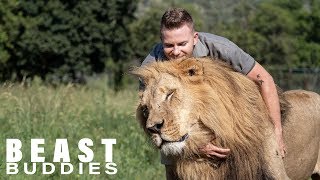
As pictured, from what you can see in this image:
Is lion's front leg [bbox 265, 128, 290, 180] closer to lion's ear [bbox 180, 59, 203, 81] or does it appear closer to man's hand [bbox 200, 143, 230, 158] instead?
man's hand [bbox 200, 143, 230, 158]

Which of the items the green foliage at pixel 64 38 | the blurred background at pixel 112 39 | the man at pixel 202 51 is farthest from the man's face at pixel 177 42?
the green foliage at pixel 64 38

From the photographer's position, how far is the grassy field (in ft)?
26.1

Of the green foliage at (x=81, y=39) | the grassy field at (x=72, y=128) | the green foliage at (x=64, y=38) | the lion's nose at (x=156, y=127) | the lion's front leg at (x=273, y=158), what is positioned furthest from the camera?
the green foliage at (x=64, y=38)

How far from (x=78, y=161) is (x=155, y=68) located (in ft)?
13.3

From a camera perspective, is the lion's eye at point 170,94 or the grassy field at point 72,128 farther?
the grassy field at point 72,128

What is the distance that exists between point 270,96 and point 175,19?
672 mm

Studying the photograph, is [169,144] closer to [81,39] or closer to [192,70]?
[192,70]

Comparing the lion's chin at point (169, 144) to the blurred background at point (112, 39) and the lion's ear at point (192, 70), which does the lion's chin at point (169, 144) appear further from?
the blurred background at point (112, 39)

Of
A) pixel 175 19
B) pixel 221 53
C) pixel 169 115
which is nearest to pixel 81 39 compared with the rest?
pixel 221 53

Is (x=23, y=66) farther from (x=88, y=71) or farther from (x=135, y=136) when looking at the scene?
(x=135, y=136)

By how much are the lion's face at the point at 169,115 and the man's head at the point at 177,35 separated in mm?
357

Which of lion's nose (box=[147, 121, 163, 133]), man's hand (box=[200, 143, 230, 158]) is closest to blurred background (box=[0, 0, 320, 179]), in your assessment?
man's hand (box=[200, 143, 230, 158])

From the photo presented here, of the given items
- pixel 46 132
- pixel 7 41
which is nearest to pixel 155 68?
pixel 46 132

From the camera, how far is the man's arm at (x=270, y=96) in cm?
448
